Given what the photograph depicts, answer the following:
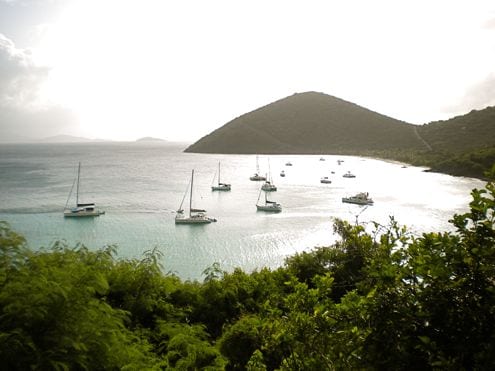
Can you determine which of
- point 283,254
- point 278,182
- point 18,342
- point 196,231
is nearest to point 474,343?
point 18,342

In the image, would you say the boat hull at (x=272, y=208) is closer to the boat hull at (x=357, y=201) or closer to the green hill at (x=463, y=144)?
the boat hull at (x=357, y=201)

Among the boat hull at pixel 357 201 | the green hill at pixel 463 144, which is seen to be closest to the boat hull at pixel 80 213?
the boat hull at pixel 357 201

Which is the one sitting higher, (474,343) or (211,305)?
(474,343)

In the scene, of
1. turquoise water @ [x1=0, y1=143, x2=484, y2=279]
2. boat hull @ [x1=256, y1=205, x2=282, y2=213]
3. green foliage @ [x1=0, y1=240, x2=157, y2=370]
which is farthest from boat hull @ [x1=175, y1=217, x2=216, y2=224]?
green foliage @ [x1=0, y1=240, x2=157, y2=370]

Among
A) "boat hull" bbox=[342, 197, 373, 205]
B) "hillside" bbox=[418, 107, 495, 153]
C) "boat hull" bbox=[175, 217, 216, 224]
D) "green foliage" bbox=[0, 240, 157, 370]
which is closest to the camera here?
"green foliage" bbox=[0, 240, 157, 370]

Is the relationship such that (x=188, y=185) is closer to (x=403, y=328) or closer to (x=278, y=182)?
(x=278, y=182)

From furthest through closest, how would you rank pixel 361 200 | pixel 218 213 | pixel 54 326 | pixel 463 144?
pixel 463 144 < pixel 361 200 < pixel 218 213 < pixel 54 326

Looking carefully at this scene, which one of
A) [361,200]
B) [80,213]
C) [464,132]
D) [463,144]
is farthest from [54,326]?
[464,132]

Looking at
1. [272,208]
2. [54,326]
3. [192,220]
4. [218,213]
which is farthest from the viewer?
[272,208]

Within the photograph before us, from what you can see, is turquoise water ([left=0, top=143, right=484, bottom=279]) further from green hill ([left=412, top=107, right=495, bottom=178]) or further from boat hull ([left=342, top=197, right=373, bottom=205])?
green hill ([left=412, top=107, right=495, bottom=178])

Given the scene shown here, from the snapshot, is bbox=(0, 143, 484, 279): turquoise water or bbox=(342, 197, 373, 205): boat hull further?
bbox=(342, 197, 373, 205): boat hull

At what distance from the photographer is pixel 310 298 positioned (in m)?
4.76

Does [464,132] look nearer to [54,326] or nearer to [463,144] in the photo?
[463,144]

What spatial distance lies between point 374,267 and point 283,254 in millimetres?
34499
